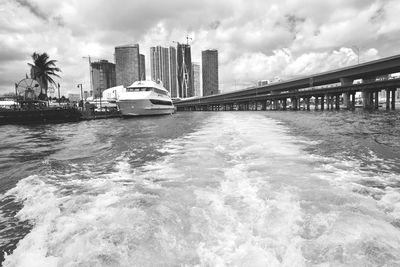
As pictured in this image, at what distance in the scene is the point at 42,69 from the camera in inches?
2655

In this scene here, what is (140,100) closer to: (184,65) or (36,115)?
(36,115)

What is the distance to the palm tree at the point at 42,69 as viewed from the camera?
66.6 m

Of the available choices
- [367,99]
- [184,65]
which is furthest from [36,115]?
[184,65]

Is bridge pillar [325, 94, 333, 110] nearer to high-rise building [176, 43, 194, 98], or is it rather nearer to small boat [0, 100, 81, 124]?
small boat [0, 100, 81, 124]

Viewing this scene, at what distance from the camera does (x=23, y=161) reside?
11.2 meters

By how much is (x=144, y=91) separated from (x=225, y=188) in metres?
49.1

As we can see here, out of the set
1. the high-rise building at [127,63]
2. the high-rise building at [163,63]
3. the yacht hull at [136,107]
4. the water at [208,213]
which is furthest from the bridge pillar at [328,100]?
the high-rise building at [163,63]

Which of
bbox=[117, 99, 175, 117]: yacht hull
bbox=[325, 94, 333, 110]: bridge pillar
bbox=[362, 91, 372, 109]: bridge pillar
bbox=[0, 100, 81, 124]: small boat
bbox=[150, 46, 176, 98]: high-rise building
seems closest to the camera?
bbox=[0, 100, 81, 124]: small boat

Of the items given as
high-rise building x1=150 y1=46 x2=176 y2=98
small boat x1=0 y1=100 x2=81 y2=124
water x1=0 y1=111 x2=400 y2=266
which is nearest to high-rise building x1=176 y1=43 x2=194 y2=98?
high-rise building x1=150 y1=46 x2=176 y2=98

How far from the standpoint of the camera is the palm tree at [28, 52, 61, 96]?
66.6 metres

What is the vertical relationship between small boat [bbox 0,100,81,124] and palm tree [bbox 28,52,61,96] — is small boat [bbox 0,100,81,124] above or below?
below

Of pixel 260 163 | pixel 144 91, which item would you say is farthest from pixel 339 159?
pixel 144 91

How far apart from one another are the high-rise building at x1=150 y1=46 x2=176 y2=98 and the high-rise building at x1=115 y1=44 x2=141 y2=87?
50.9 metres

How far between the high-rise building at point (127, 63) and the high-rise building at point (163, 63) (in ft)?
167
